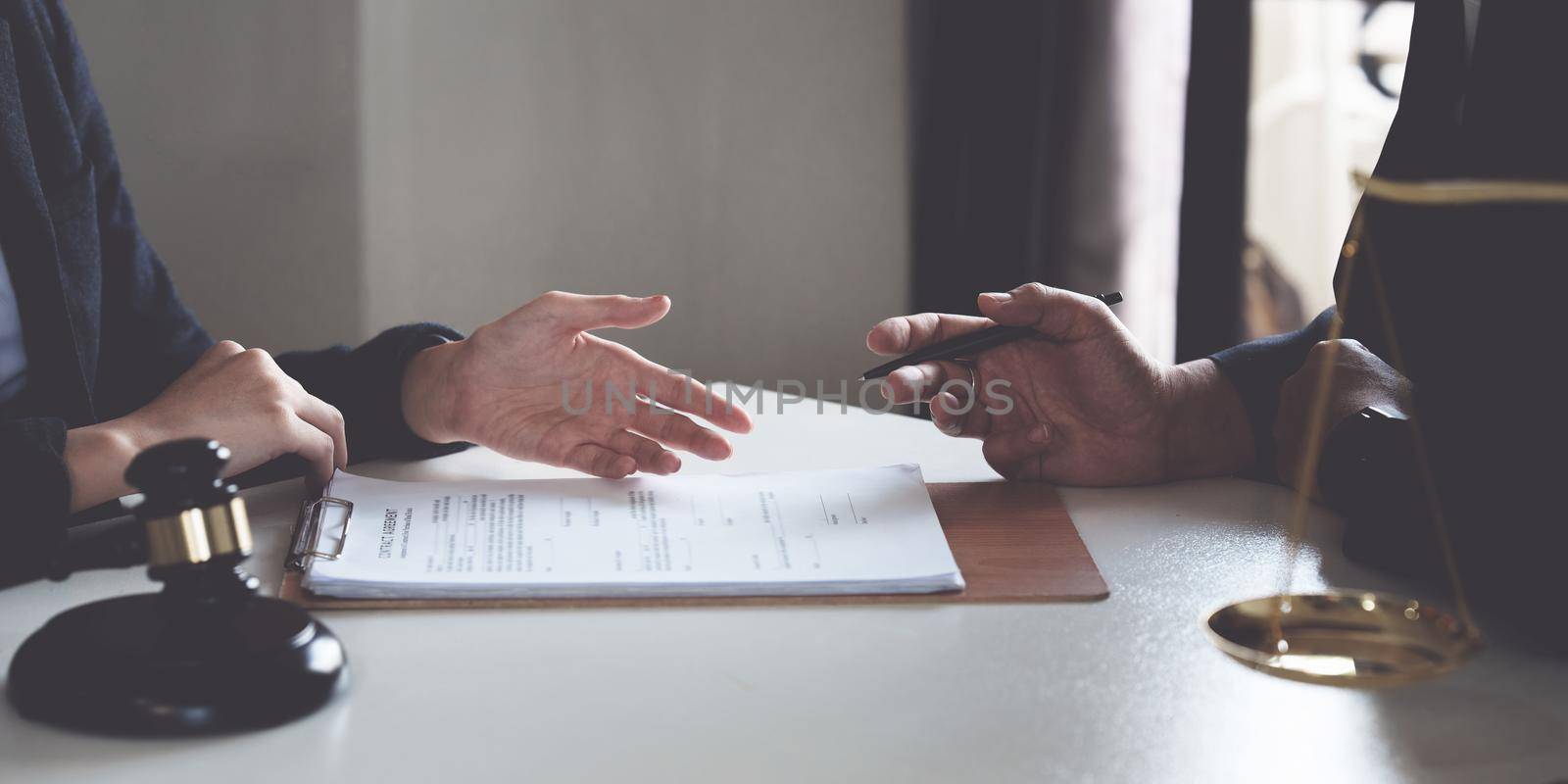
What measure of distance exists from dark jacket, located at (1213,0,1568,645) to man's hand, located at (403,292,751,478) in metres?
0.52

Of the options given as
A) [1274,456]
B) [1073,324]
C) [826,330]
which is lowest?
[826,330]

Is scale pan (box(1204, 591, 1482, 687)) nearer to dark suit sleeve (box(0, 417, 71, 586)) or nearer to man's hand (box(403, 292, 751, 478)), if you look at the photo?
man's hand (box(403, 292, 751, 478))

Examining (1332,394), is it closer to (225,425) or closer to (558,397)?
(558,397)

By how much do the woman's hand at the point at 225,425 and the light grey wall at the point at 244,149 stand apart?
3.84ft

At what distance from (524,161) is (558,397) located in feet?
4.42

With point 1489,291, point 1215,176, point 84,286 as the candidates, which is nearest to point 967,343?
point 1489,291

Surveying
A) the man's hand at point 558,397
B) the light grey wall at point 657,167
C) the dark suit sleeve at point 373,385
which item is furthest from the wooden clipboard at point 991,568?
the light grey wall at point 657,167

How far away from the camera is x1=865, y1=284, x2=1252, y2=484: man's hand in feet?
3.30

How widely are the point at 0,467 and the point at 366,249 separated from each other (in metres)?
1.43

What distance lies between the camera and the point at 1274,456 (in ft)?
3.30

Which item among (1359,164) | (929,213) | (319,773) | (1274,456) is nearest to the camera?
(319,773)

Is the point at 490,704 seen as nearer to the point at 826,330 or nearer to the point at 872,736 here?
the point at 872,736

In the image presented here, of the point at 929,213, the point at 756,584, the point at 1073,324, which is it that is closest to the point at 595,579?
the point at 756,584

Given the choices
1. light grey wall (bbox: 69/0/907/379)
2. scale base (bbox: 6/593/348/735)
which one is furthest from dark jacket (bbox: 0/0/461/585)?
light grey wall (bbox: 69/0/907/379)
